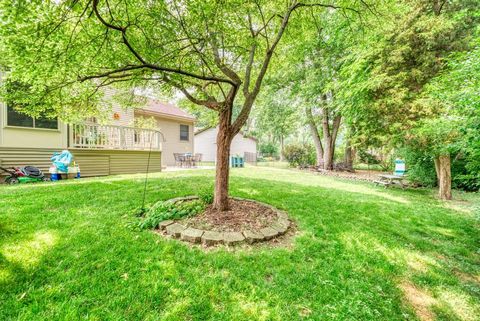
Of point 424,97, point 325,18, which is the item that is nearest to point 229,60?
point 424,97

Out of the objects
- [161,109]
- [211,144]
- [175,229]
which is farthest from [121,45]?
[211,144]

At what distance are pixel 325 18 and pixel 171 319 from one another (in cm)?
1317

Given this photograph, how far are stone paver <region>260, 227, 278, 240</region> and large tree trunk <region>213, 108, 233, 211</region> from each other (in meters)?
0.90

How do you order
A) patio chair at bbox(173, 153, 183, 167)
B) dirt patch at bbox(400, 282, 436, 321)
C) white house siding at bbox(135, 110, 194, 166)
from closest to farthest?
dirt patch at bbox(400, 282, 436, 321) → patio chair at bbox(173, 153, 183, 167) → white house siding at bbox(135, 110, 194, 166)

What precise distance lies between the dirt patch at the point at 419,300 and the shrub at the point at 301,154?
1630 cm

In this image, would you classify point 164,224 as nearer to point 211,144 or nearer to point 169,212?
point 169,212

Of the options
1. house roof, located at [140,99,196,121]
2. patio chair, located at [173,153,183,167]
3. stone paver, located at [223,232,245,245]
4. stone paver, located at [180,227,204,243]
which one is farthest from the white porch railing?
stone paver, located at [223,232,245,245]

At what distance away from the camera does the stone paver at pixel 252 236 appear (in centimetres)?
298

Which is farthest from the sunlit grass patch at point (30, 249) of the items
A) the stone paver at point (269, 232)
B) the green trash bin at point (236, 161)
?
the green trash bin at point (236, 161)

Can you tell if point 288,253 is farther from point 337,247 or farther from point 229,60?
point 229,60

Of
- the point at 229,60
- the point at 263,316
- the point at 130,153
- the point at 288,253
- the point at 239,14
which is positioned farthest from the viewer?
the point at 130,153

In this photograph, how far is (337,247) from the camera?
10.2 feet

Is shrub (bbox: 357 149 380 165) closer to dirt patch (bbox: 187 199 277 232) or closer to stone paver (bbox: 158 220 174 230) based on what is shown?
dirt patch (bbox: 187 199 277 232)

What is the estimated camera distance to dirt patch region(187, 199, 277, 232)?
129 inches
